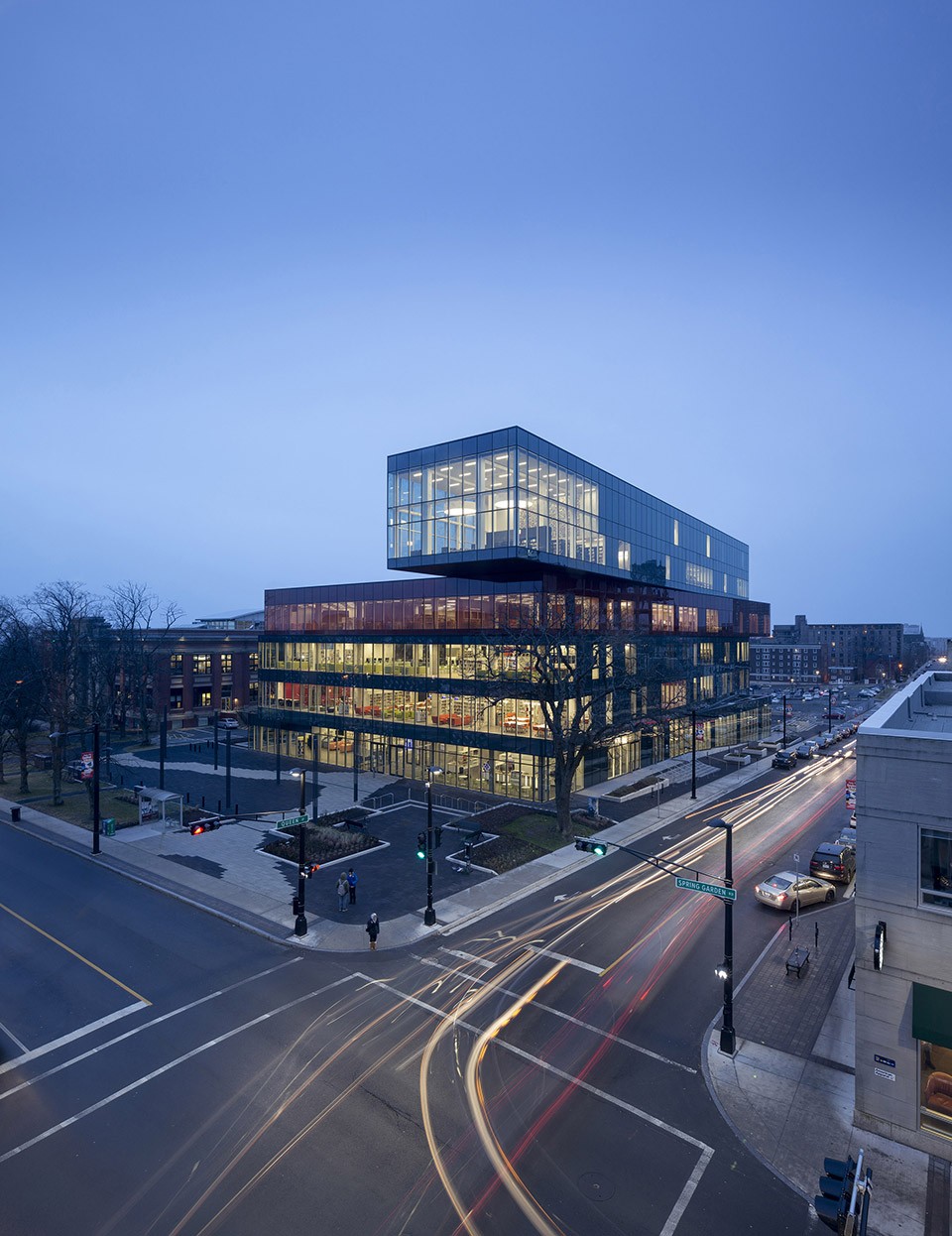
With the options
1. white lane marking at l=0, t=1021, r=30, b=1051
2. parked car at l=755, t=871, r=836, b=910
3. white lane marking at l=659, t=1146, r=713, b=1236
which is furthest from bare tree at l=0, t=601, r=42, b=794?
white lane marking at l=659, t=1146, r=713, b=1236

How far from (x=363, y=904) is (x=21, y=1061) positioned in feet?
38.6

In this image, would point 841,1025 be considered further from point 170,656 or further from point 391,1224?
point 170,656

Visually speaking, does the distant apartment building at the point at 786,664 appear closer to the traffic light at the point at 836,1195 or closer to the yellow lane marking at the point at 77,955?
the yellow lane marking at the point at 77,955

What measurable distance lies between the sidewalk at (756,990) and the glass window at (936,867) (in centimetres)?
499

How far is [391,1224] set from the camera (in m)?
10.6

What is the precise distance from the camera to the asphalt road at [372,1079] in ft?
36.2

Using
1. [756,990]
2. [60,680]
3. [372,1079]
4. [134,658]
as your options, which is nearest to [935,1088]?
[756,990]

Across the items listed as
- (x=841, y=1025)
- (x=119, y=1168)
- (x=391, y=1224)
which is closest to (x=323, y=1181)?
(x=391, y=1224)

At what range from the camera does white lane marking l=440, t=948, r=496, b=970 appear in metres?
20.0

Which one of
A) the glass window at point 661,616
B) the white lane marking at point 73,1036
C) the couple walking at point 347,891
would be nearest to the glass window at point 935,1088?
the couple walking at point 347,891

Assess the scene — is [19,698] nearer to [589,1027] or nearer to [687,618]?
[589,1027]

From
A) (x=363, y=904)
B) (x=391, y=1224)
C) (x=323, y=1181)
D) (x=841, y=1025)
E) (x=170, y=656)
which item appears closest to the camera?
(x=391, y=1224)

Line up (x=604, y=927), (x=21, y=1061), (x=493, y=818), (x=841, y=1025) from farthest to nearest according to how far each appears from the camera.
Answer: (x=493, y=818) < (x=604, y=927) < (x=841, y=1025) < (x=21, y=1061)

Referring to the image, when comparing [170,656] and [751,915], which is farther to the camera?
[170,656]
